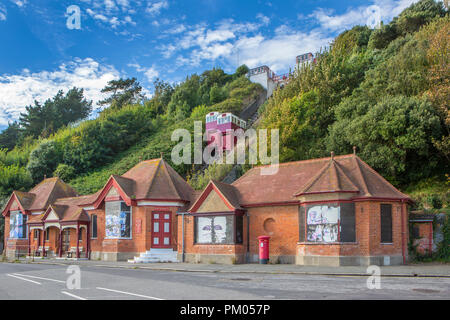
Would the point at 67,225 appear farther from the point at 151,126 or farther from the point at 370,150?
the point at 151,126

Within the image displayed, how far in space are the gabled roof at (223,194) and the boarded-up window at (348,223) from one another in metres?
6.68

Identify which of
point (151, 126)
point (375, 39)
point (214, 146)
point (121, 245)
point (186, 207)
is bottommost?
point (121, 245)

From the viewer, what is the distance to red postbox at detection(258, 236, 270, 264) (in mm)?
24484

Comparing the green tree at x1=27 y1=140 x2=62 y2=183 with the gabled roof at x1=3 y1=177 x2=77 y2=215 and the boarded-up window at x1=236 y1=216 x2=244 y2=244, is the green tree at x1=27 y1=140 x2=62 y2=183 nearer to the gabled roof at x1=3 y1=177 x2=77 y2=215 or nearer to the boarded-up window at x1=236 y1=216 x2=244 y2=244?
the gabled roof at x1=3 y1=177 x2=77 y2=215

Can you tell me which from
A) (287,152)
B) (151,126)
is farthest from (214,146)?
(287,152)

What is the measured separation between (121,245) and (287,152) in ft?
54.3

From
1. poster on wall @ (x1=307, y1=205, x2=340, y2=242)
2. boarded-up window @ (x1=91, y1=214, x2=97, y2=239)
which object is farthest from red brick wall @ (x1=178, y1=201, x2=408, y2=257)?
boarded-up window @ (x1=91, y1=214, x2=97, y2=239)

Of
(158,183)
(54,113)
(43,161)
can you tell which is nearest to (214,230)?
(158,183)

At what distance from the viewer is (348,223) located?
875 inches

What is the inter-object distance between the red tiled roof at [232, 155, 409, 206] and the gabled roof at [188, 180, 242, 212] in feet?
1.43

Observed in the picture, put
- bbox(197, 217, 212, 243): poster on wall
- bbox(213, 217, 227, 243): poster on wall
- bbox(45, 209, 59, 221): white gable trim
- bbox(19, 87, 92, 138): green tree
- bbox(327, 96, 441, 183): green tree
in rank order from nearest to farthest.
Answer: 1. bbox(213, 217, 227, 243): poster on wall
2. bbox(197, 217, 212, 243): poster on wall
3. bbox(327, 96, 441, 183): green tree
4. bbox(45, 209, 59, 221): white gable trim
5. bbox(19, 87, 92, 138): green tree

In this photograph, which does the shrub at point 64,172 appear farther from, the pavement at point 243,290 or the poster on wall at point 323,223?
the pavement at point 243,290

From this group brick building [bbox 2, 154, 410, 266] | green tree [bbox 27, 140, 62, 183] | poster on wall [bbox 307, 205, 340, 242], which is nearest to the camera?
brick building [bbox 2, 154, 410, 266]

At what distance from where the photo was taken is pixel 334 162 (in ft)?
80.4
